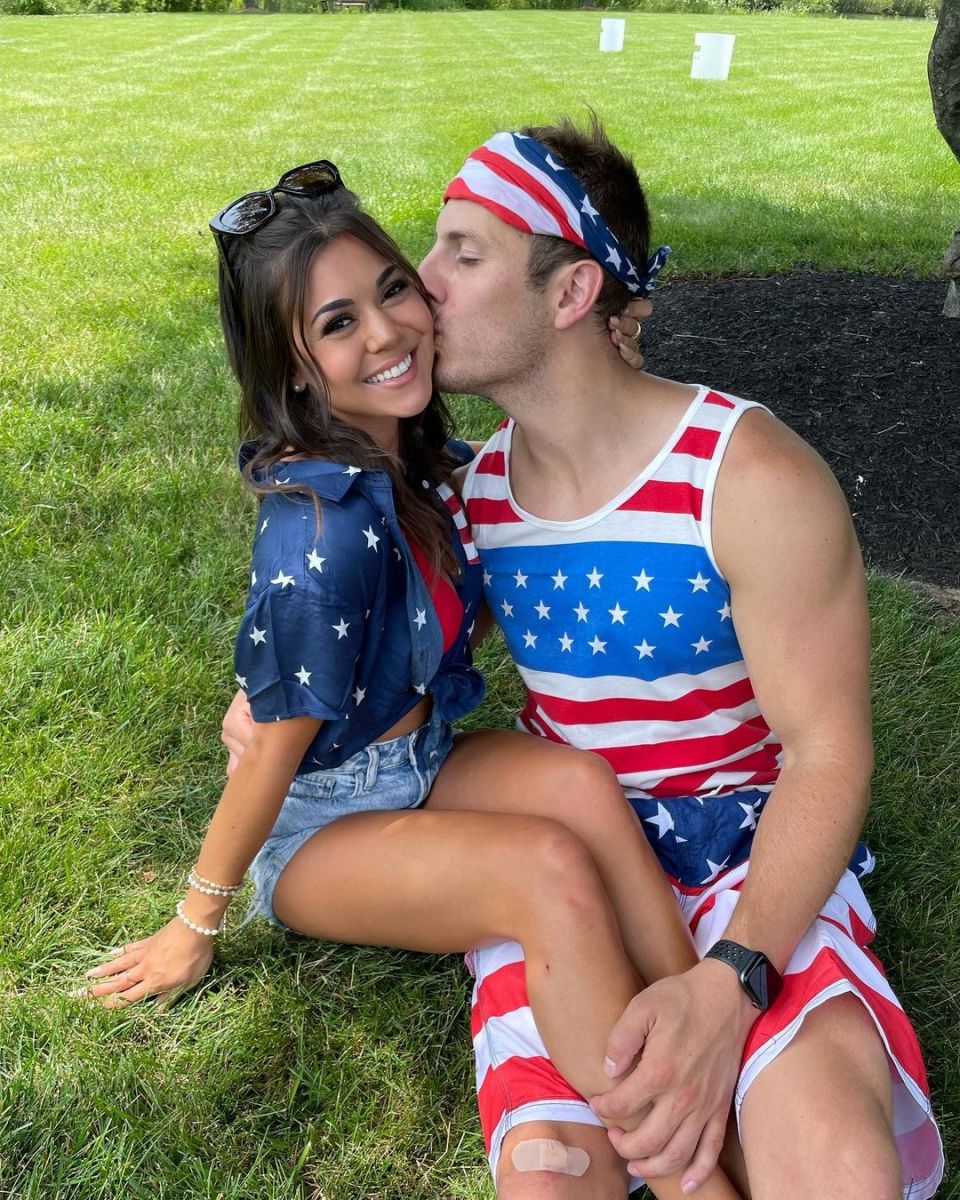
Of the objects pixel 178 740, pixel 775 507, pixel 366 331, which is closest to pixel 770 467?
pixel 775 507

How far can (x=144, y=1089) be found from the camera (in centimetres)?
222

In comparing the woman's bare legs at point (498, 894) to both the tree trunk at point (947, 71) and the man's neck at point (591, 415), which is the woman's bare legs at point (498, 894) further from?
the tree trunk at point (947, 71)

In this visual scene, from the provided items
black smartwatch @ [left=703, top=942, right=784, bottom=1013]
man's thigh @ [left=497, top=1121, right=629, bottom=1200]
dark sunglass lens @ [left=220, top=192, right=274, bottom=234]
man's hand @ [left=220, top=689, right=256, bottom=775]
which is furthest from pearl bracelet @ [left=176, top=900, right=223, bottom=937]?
dark sunglass lens @ [left=220, top=192, right=274, bottom=234]

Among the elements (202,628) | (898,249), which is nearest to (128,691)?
(202,628)

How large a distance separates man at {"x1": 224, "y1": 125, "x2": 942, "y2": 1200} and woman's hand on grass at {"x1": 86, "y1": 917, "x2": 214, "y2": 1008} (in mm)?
450

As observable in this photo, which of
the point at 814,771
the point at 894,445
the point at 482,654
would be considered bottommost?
the point at 482,654

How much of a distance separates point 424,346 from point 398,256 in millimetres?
204

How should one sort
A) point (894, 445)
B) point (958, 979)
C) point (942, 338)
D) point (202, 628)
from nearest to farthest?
point (958, 979) < point (202, 628) < point (894, 445) < point (942, 338)

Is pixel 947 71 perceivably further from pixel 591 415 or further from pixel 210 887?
pixel 210 887

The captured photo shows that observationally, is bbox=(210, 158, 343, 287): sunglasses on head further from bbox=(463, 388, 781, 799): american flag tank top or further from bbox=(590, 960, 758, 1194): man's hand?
bbox=(590, 960, 758, 1194): man's hand

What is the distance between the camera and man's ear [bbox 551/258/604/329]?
2285mm

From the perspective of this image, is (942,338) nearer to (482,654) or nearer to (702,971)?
(482,654)

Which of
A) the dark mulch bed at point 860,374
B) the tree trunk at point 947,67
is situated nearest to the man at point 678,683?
the dark mulch bed at point 860,374

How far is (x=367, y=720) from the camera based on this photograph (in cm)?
232
